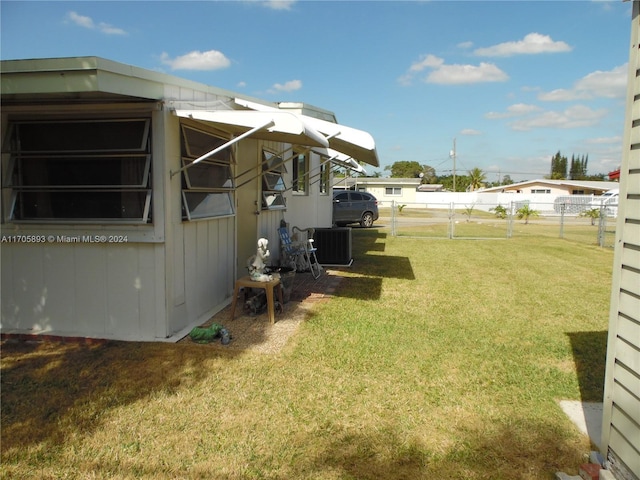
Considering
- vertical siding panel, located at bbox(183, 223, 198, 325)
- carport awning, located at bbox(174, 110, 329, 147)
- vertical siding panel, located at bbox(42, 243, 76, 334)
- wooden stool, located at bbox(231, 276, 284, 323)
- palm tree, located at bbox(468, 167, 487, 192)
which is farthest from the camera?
palm tree, located at bbox(468, 167, 487, 192)

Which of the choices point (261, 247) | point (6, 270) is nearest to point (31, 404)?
point (6, 270)

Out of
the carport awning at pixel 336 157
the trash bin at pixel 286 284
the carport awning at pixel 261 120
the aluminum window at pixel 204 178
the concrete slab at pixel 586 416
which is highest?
the carport awning at pixel 336 157

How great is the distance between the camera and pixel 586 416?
3.11 metres

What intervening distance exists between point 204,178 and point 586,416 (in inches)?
166

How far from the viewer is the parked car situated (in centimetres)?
1908

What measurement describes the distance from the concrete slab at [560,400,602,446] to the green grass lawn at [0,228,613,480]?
7cm

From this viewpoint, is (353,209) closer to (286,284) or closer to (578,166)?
(286,284)

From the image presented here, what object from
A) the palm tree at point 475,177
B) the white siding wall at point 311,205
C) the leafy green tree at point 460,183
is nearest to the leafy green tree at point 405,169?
the leafy green tree at point 460,183

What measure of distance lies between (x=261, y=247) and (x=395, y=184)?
35.6 meters

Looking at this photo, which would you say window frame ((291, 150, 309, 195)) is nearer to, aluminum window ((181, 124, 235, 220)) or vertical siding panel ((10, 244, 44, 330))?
aluminum window ((181, 124, 235, 220))

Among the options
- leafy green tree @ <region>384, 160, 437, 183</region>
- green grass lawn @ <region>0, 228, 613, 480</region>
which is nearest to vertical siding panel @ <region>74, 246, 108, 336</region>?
green grass lawn @ <region>0, 228, 613, 480</region>

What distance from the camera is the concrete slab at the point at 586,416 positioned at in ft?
9.43

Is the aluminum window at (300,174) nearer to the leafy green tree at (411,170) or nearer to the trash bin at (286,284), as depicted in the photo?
the trash bin at (286,284)

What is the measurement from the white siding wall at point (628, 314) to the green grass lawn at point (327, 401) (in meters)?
0.38
